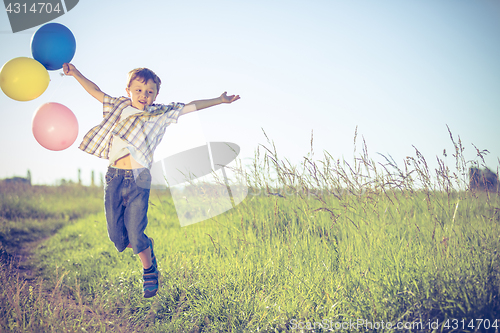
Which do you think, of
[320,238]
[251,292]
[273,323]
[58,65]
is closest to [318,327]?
[273,323]

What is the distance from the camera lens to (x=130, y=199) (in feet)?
9.12

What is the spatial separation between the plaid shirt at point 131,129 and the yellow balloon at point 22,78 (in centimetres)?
79

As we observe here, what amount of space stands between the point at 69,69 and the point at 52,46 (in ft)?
1.01

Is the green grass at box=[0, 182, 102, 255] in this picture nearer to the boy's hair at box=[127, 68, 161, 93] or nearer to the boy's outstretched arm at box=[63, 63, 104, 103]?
the boy's outstretched arm at box=[63, 63, 104, 103]

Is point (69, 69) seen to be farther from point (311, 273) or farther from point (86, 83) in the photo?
point (311, 273)

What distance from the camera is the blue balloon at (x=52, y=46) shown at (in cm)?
310

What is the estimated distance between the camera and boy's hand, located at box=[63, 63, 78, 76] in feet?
9.95

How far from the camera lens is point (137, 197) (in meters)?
2.78

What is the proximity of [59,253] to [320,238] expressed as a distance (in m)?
4.14

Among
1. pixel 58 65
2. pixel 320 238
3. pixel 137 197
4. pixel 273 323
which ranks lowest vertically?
pixel 273 323

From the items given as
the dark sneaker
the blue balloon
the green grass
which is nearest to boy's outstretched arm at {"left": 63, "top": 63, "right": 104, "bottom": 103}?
the blue balloon

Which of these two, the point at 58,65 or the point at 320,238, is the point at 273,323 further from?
the point at 58,65

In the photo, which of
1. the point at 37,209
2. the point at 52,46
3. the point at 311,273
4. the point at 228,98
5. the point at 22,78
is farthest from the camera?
the point at 37,209

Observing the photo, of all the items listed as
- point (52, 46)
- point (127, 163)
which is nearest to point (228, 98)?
point (127, 163)
